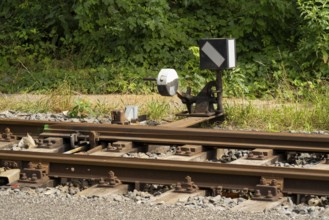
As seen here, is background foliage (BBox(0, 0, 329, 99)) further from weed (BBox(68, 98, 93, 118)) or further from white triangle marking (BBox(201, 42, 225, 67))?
white triangle marking (BBox(201, 42, 225, 67))

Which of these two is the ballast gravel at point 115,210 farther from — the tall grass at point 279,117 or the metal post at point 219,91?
the tall grass at point 279,117

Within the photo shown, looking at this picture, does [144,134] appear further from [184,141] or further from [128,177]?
[128,177]

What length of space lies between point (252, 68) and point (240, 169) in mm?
7418

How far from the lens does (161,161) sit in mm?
8305

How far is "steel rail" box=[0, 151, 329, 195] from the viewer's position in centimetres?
770

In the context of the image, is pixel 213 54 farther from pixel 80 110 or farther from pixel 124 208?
pixel 124 208

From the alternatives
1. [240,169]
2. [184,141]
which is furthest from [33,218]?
[184,141]

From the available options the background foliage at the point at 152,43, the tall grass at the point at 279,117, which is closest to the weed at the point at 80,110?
the tall grass at the point at 279,117

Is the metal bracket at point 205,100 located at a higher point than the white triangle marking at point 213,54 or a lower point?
lower

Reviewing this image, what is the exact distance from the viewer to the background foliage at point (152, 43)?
1449 cm

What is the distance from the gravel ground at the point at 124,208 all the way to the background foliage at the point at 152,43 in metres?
5.86

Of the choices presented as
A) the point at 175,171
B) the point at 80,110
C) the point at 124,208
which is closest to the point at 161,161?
the point at 175,171

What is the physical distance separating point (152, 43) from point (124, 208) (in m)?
9.01

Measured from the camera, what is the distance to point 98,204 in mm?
7496
